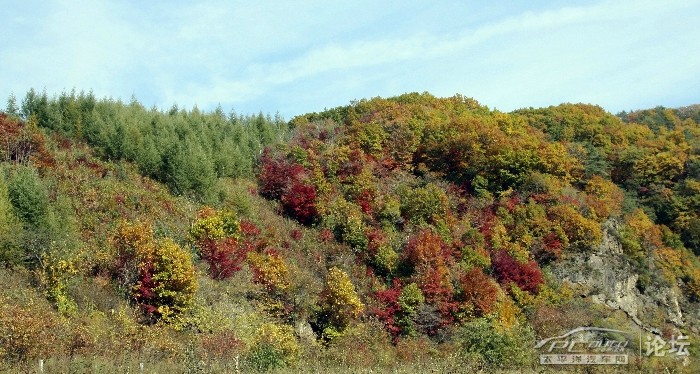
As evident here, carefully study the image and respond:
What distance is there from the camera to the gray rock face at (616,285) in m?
40.0

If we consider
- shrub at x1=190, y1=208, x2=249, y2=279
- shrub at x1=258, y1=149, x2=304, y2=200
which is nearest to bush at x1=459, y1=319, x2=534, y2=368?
shrub at x1=190, y1=208, x2=249, y2=279

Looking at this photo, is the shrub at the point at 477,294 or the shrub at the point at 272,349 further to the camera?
the shrub at the point at 477,294

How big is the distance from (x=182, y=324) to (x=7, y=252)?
800 centimetres

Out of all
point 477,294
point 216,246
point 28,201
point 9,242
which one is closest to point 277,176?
point 216,246

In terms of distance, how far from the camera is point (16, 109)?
1602 inches

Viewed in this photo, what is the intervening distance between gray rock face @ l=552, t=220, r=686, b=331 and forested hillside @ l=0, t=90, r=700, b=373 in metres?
0.14

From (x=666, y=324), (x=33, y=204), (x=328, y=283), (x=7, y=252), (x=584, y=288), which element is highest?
(x=33, y=204)

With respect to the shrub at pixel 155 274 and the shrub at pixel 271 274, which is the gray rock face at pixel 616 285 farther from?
the shrub at pixel 155 274

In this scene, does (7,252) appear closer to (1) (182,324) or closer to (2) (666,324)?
(1) (182,324)

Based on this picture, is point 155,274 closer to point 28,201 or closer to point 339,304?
point 28,201

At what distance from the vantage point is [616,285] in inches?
1603

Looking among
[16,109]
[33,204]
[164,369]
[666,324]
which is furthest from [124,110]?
[666,324]

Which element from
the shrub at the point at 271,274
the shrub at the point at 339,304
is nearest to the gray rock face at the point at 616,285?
the shrub at the point at 339,304

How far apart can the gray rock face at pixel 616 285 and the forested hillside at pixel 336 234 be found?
5.6 inches
